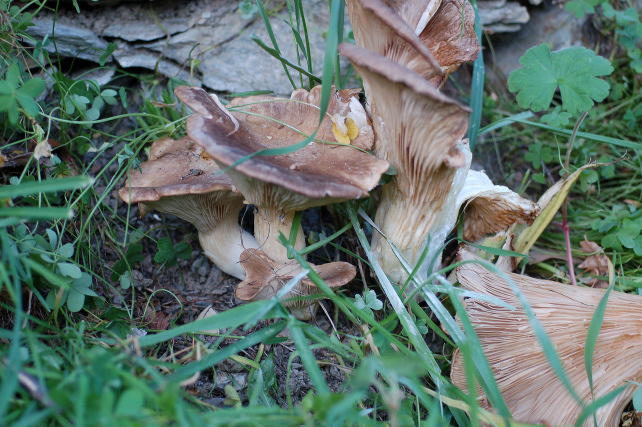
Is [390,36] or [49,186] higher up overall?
[390,36]

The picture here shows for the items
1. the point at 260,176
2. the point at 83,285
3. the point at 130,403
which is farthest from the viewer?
the point at 83,285

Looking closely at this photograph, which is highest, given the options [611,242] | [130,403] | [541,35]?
[541,35]

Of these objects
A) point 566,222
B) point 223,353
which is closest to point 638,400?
point 566,222

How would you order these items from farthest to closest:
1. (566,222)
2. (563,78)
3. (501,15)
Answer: (501,15), (566,222), (563,78)

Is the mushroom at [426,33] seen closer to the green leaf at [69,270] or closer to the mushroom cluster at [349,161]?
the mushroom cluster at [349,161]

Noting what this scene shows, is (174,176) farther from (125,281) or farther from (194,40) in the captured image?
(194,40)

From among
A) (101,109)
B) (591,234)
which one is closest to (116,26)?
(101,109)

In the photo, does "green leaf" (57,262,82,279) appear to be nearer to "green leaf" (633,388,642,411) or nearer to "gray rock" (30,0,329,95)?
"gray rock" (30,0,329,95)

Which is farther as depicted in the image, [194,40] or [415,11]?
[194,40]

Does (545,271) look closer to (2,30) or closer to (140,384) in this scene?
(140,384)
